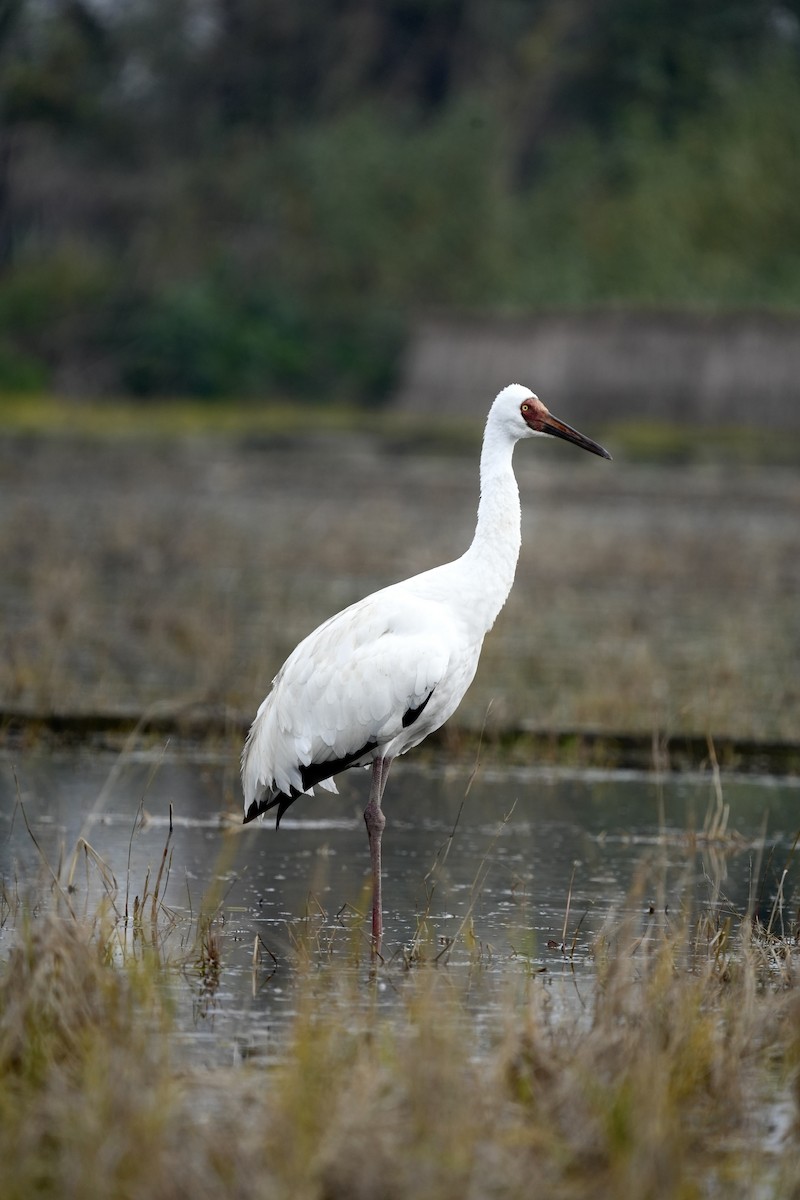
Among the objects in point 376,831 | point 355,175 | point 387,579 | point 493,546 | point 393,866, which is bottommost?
point 387,579

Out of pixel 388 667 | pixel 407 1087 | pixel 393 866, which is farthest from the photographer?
pixel 393 866

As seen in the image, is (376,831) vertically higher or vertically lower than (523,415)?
lower

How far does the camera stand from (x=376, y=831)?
735 centimetres

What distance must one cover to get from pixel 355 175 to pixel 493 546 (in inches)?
1599

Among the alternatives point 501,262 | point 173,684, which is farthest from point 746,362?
point 173,684

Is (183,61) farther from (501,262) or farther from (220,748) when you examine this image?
(220,748)

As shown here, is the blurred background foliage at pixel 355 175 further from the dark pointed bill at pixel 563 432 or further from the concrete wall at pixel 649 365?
the dark pointed bill at pixel 563 432

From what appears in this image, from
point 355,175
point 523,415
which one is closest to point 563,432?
point 523,415

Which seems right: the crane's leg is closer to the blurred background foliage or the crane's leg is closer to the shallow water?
the shallow water

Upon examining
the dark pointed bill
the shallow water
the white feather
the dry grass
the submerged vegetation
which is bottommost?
the dry grass

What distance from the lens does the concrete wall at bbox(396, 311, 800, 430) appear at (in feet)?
123

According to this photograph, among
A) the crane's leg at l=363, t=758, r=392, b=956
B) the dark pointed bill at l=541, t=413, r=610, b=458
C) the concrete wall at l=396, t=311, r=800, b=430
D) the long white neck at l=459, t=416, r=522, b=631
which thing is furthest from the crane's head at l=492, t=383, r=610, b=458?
the concrete wall at l=396, t=311, r=800, b=430

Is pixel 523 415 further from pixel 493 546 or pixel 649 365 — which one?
pixel 649 365

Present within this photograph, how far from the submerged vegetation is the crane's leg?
0.59 metres
